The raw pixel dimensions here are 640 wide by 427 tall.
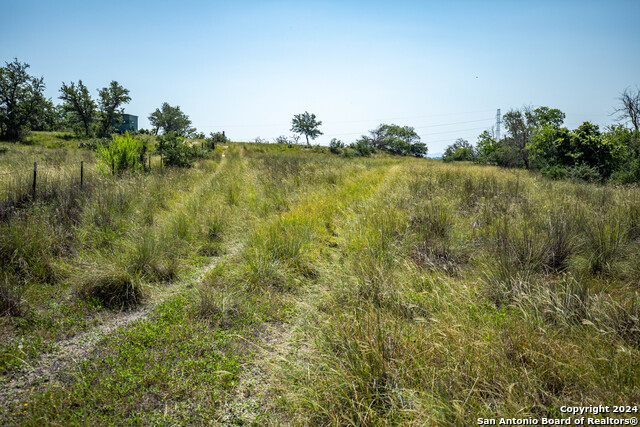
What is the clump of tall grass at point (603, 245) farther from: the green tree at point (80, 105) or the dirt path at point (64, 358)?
the green tree at point (80, 105)

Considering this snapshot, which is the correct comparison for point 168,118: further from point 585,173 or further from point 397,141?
point 585,173

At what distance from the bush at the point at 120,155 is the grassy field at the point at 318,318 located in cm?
535

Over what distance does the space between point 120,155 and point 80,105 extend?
52487 mm

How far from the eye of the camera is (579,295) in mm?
2955

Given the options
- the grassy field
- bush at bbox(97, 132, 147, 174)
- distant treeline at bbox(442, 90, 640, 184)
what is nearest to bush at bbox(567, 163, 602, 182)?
distant treeline at bbox(442, 90, 640, 184)

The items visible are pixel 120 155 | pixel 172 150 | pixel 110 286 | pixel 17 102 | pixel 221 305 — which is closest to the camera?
pixel 221 305

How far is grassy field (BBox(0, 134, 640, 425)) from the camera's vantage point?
2.02 meters

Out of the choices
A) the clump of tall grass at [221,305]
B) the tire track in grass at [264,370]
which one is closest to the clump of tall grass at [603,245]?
the tire track in grass at [264,370]

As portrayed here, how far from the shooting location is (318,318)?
3076 millimetres

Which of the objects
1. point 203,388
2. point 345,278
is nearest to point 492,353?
point 345,278

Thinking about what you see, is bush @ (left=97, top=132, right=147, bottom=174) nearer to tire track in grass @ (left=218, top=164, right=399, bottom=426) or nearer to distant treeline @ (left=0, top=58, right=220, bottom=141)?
tire track in grass @ (left=218, top=164, right=399, bottom=426)

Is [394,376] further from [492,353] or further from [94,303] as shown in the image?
[94,303]

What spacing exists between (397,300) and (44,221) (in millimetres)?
5933

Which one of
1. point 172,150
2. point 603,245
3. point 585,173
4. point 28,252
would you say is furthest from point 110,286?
point 585,173
